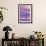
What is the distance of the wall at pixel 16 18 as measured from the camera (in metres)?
4.55

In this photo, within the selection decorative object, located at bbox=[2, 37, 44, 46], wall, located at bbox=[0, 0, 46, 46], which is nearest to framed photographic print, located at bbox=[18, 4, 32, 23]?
wall, located at bbox=[0, 0, 46, 46]

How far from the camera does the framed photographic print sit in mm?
4531

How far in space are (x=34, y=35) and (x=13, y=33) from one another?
621 mm

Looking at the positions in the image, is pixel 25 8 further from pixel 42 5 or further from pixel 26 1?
pixel 42 5

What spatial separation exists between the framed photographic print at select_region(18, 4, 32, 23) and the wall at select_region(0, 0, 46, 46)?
0.30 feet

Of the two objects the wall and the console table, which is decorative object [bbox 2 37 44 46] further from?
the wall

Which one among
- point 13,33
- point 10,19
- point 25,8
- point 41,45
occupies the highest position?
point 25,8

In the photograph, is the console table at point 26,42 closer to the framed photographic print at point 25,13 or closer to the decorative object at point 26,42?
the decorative object at point 26,42

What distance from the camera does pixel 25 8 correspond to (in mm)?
4527

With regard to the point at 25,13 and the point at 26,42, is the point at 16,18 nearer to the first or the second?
the point at 25,13

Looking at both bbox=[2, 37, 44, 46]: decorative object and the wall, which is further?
the wall

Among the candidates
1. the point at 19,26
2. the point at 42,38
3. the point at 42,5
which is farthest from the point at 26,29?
the point at 42,5

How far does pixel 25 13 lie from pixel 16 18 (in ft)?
1.00

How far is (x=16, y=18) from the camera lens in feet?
14.9
